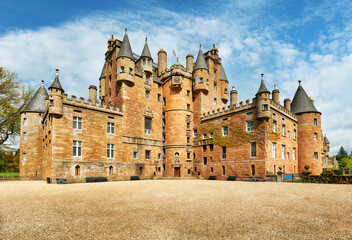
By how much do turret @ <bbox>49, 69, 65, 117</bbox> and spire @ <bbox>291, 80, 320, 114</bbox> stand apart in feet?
138

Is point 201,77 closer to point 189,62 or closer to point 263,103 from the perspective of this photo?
point 189,62

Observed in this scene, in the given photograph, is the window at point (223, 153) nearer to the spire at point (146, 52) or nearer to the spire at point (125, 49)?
the spire at point (146, 52)

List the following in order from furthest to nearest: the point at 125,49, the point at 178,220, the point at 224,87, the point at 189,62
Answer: the point at 224,87 → the point at 189,62 → the point at 125,49 → the point at 178,220

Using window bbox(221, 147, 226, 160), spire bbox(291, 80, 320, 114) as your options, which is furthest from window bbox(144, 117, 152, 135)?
spire bbox(291, 80, 320, 114)

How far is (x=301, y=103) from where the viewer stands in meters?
40.8

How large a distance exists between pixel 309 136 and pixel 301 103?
22.3ft

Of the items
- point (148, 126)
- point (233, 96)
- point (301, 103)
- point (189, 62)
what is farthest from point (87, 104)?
point (301, 103)

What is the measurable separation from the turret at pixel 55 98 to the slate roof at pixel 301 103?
42006 mm

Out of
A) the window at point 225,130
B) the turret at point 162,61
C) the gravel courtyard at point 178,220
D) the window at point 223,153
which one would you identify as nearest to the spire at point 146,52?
the turret at point 162,61

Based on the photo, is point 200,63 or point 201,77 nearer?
point 201,77

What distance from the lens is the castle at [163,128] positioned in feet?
100

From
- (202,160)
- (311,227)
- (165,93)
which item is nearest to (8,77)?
(165,93)

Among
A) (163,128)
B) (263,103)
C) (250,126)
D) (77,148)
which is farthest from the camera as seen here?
(163,128)

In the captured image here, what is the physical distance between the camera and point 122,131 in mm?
35625
